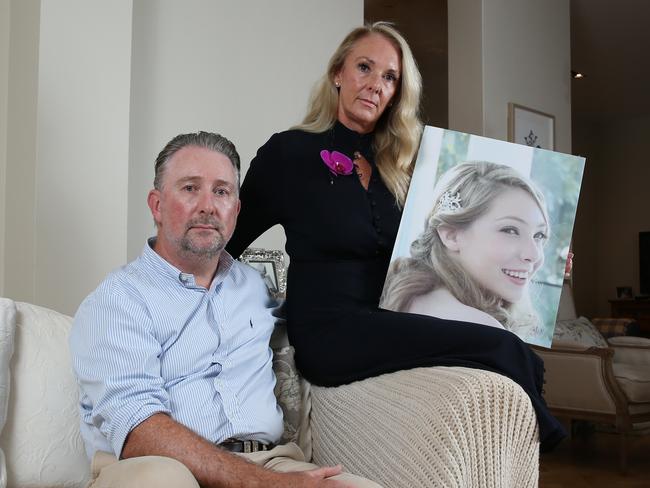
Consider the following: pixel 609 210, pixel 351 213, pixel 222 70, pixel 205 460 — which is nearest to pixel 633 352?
pixel 222 70

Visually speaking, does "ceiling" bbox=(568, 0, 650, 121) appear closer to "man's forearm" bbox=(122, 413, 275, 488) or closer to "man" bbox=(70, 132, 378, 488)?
"man" bbox=(70, 132, 378, 488)

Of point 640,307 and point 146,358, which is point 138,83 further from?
point 640,307

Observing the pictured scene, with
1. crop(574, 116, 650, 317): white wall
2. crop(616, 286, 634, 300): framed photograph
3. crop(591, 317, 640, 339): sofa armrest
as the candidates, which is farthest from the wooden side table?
crop(591, 317, 640, 339): sofa armrest

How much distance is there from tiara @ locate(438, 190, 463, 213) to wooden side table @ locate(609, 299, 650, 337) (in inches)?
260

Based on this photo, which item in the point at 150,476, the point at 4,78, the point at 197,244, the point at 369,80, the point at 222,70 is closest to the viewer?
the point at 150,476

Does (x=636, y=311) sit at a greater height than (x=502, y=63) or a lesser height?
lesser

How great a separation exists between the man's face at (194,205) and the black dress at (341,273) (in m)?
0.25

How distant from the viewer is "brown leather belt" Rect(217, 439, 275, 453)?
143cm

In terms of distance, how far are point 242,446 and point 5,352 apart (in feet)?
1.66

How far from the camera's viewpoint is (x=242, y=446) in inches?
57.0

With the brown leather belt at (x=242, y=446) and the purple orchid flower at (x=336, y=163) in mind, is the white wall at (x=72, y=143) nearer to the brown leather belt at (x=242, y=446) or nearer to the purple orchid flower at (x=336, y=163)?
the purple orchid flower at (x=336, y=163)

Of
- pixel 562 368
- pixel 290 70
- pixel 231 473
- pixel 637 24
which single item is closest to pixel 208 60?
pixel 290 70

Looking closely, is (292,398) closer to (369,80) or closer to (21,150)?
(369,80)

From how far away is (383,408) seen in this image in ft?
4.82
